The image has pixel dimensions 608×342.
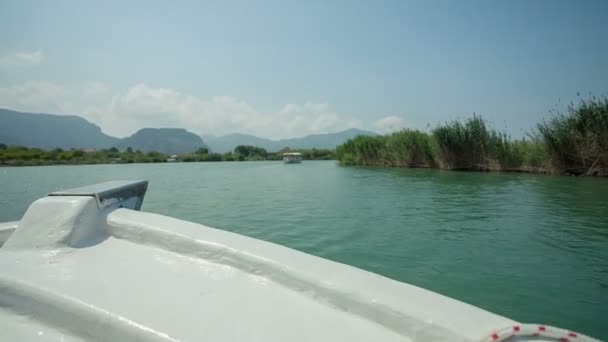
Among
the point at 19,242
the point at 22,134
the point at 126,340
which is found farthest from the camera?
the point at 22,134

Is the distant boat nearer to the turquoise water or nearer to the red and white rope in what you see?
the turquoise water

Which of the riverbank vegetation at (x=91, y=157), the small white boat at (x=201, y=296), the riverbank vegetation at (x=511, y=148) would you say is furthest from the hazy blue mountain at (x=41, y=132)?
the small white boat at (x=201, y=296)

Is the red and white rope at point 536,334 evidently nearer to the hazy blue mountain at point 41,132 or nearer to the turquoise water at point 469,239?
the turquoise water at point 469,239

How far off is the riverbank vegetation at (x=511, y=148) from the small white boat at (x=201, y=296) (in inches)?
614

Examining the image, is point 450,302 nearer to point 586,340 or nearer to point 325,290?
point 586,340

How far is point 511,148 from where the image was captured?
15.7 metres

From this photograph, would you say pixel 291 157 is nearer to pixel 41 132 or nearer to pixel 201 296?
pixel 201 296

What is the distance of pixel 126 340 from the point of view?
0.88 m

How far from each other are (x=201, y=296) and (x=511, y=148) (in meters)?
19.1

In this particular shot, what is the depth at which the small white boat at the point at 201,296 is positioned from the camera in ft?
2.89

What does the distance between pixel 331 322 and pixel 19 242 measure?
1597 millimetres

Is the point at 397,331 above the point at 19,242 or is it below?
below

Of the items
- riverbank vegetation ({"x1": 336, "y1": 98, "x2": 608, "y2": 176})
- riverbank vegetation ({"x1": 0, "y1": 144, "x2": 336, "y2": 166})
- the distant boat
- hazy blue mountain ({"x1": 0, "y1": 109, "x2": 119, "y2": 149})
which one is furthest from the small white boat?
hazy blue mountain ({"x1": 0, "y1": 109, "x2": 119, "y2": 149})

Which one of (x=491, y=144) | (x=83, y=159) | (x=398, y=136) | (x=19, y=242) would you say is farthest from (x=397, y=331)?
(x=83, y=159)
